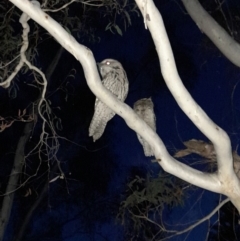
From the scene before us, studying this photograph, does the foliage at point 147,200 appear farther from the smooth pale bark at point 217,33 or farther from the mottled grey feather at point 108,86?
the smooth pale bark at point 217,33

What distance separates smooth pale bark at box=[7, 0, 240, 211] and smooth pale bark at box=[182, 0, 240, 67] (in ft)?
1.47

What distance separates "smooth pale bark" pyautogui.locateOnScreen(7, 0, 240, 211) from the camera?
1069 mm

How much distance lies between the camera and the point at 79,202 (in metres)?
2.85

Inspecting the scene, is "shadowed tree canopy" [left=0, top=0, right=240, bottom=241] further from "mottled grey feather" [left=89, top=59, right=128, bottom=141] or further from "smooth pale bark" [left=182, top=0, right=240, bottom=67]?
"smooth pale bark" [left=182, top=0, right=240, bottom=67]

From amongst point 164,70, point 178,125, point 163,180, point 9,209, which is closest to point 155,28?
point 164,70

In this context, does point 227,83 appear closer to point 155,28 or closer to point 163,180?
point 163,180

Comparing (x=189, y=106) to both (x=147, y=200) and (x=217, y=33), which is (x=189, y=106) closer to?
(x=217, y=33)

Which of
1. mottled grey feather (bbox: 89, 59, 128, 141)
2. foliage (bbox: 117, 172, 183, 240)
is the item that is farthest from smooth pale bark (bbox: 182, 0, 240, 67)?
foliage (bbox: 117, 172, 183, 240)

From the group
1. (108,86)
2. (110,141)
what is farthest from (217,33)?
(110,141)

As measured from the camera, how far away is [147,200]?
2570 mm

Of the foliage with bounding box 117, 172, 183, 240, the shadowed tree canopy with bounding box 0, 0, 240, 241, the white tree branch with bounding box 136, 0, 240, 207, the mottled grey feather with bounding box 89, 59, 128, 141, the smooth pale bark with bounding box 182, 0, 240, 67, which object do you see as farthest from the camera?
the shadowed tree canopy with bounding box 0, 0, 240, 241

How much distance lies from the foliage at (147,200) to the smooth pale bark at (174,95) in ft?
3.38

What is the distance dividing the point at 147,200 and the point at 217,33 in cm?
119

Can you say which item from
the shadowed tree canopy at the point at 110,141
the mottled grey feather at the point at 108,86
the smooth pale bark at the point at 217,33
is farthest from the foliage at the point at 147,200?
the smooth pale bark at the point at 217,33
